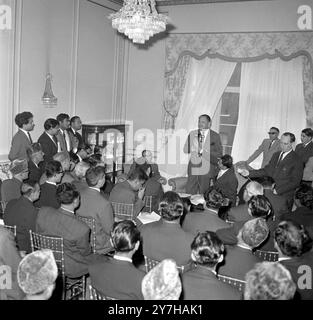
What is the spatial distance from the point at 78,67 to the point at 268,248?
19.1 ft

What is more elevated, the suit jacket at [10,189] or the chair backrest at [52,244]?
the suit jacket at [10,189]

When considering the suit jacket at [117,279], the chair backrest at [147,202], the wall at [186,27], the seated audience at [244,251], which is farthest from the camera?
the wall at [186,27]

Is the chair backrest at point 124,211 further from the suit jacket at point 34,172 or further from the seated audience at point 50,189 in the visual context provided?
the suit jacket at point 34,172

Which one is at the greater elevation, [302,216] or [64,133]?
[64,133]

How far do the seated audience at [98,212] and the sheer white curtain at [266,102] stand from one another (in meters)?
5.27

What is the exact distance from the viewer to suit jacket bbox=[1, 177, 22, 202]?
4559mm

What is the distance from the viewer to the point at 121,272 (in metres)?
2.64

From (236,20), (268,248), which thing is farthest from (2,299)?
(236,20)

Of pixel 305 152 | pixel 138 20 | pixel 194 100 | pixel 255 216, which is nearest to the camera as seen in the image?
pixel 255 216

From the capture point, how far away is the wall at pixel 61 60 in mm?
Result: 6594

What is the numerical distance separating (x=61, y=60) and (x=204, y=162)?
3.31 meters

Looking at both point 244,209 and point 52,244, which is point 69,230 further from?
point 244,209

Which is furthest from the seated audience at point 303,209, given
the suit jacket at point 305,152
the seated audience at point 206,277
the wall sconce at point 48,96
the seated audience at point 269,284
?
the wall sconce at point 48,96

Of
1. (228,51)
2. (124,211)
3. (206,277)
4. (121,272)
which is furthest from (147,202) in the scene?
(228,51)
